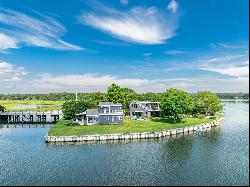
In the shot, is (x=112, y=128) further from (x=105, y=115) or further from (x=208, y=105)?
(x=208, y=105)

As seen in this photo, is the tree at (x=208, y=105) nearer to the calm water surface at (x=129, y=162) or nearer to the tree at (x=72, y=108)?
the calm water surface at (x=129, y=162)

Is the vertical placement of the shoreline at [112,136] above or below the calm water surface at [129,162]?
above

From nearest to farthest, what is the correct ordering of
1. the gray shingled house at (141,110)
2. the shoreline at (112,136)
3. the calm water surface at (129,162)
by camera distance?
the calm water surface at (129,162) → the shoreline at (112,136) → the gray shingled house at (141,110)

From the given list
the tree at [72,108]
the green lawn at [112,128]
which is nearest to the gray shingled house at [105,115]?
the green lawn at [112,128]

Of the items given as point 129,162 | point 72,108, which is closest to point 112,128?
point 72,108

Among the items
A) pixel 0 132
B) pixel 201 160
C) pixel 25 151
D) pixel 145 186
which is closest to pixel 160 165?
pixel 201 160

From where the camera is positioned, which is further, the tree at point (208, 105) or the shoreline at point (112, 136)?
the tree at point (208, 105)

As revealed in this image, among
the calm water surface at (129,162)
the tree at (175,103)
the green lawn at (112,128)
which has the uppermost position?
the tree at (175,103)

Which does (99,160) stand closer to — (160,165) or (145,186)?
(160,165)
